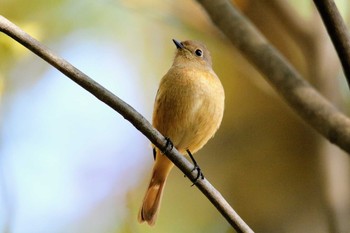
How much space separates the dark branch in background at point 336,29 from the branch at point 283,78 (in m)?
0.09

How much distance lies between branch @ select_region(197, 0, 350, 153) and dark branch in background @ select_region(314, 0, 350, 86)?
90 millimetres

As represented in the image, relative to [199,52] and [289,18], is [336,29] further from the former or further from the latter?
[199,52]

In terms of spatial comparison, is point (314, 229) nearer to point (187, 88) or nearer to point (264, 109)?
point (187, 88)

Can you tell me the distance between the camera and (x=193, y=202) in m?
4.25

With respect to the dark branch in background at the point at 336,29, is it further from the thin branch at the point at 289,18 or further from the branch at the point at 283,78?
the thin branch at the point at 289,18

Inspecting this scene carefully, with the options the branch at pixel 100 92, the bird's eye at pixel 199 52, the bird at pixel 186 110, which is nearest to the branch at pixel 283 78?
the branch at pixel 100 92

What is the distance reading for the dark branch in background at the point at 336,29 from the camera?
1255 mm

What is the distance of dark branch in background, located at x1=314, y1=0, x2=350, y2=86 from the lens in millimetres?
1255

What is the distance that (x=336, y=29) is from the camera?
1.30 meters

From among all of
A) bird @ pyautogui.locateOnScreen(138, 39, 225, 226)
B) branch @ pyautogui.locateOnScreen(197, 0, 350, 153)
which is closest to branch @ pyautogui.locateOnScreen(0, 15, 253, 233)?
branch @ pyautogui.locateOnScreen(197, 0, 350, 153)

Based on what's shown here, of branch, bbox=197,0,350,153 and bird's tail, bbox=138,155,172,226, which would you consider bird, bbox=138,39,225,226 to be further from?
branch, bbox=197,0,350,153

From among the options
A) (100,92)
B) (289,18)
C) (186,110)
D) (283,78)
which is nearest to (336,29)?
(283,78)

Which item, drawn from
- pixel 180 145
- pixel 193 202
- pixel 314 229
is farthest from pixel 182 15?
pixel 193 202

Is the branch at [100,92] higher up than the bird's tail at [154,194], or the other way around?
the branch at [100,92]
